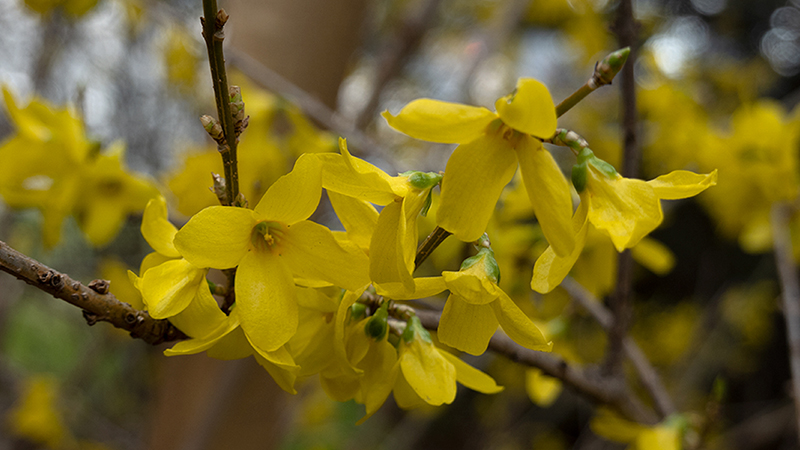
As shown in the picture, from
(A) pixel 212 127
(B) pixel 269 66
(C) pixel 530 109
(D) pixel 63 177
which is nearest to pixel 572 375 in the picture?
(C) pixel 530 109

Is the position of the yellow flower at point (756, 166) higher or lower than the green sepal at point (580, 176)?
lower

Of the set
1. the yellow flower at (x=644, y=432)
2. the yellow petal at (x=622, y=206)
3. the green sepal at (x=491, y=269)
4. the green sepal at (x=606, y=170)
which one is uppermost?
the green sepal at (x=606, y=170)

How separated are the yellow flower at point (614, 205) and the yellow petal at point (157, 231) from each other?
328mm

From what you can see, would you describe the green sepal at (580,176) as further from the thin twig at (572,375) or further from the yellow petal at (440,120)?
the thin twig at (572,375)

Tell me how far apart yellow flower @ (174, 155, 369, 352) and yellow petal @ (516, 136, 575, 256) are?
15 centimetres

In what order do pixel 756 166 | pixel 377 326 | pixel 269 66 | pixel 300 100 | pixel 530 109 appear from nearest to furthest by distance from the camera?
1. pixel 530 109
2. pixel 377 326
3. pixel 300 100
4. pixel 756 166
5. pixel 269 66

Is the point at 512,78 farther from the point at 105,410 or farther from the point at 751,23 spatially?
the point at 105,410

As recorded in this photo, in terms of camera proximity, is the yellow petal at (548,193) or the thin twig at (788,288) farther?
the thin twig at (788,288)

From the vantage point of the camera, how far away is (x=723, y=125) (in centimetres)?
222

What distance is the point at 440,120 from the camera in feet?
1.24

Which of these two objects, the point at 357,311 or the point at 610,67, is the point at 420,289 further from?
the point at 610,67

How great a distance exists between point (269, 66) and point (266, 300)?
114 centimetres

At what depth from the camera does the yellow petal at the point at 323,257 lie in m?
0.40

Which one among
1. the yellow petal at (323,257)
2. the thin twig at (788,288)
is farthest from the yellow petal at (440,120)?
the thin twig at (788,288)
